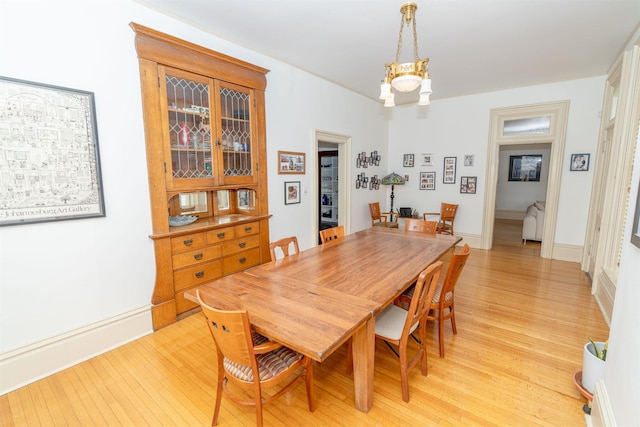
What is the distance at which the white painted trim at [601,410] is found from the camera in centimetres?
134

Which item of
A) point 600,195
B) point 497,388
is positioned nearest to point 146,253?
point 497,388

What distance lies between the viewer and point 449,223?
5.70 m

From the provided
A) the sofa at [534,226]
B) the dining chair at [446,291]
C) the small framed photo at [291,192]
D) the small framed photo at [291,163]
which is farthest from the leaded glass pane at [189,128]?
the sofa at [534,226]

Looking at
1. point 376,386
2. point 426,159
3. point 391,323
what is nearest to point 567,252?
point 426,159

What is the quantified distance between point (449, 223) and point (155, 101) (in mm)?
5284

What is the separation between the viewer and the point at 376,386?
6.47 feet

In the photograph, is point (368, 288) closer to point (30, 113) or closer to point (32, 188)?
point (32, 188)

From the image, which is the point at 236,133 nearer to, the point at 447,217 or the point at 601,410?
the point at 601,410

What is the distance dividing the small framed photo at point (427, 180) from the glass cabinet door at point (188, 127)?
4.43 meters

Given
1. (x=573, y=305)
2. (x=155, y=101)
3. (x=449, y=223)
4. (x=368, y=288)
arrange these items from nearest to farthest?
(x=368, y=288) → (x=155, y=101) → (x=573, y=305) → (x=449, y=223)

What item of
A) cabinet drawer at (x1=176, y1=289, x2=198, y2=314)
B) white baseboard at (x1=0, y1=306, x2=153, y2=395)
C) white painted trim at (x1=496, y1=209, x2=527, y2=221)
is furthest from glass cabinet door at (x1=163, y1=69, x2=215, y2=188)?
white painted trim at (x1=496, y1=209, x2=527, y2=221)

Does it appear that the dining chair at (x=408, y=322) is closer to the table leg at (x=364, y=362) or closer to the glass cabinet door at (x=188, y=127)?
the table leg at (x=364, y=362)

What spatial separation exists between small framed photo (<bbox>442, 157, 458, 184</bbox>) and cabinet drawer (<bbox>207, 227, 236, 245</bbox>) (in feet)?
14.4

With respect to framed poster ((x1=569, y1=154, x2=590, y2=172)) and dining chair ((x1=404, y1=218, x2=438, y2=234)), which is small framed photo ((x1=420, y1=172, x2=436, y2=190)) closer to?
framed poster ((x1=569, y1=154, x2=590, y2=172))
